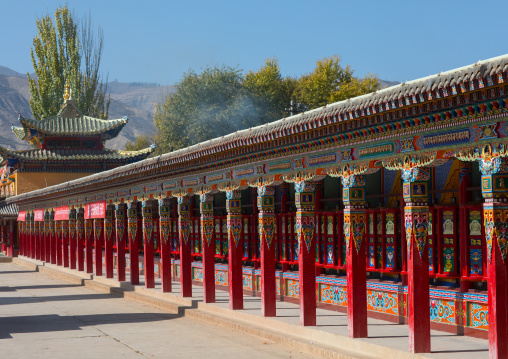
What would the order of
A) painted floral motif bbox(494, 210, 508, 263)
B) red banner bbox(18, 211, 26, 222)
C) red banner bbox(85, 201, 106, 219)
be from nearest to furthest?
1. painted floral motif bbox(494, 210, 508, 263)
2. red banner bbox(85, 201, 106, 219)
3. red banner bbox(18, 211, 26, 222)

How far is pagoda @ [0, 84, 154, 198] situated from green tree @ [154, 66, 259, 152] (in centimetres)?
1025

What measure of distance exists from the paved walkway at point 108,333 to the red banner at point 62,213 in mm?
8237

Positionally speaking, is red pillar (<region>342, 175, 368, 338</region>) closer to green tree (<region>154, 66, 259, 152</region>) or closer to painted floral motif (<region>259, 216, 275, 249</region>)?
painted floral motif (<region>259, 216, 275, 249</region>)

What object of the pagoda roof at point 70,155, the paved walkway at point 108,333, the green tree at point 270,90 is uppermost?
the green tree at point 270,90

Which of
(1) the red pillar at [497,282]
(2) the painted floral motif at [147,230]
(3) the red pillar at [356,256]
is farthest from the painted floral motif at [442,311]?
(2) the painted floral motif at [147,230]

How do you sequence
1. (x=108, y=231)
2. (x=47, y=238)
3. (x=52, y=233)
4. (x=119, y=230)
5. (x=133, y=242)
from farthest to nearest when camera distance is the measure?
(x=47, y=238), (x=52, y=233), (x=108, y=231), (x=119, y=230), (x=133, y=242)

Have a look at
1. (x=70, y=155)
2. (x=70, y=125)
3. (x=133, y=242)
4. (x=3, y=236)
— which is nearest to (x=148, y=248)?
(x=133, y=242)

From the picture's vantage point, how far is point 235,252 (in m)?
15.8

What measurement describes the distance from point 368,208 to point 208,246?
14.0ft

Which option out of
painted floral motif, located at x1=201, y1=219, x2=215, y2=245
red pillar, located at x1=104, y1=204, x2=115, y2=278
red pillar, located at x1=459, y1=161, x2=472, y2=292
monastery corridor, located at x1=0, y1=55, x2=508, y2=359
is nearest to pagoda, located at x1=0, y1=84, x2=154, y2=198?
red pillar, located at x1=104, y1=204, x2=115, y2=278

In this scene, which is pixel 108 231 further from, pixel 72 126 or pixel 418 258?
pixel 72 126

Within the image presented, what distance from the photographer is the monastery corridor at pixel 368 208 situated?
879cm

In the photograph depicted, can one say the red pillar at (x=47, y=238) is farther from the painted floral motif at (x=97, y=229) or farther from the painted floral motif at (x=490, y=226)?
the painted floral motif at (x=490, y=226)

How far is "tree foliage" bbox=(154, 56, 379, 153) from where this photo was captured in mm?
55438
